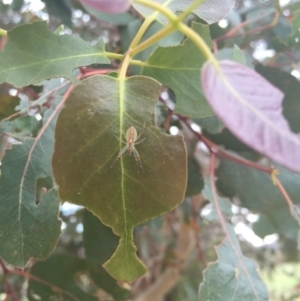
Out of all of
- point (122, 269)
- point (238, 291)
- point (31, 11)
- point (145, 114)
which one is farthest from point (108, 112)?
point (31, 11)

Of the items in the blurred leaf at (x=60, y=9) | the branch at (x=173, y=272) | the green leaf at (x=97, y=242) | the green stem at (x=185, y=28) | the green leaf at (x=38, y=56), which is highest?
the green stem at (x=185, y=28)

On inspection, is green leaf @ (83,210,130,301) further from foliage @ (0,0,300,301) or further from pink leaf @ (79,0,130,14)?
pink leaf @ (79,0,130,14)

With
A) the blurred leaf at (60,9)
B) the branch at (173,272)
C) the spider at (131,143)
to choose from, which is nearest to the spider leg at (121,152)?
the spider at (131,143)

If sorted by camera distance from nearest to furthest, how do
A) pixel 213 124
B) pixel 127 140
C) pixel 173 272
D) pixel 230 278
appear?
pixel 127 140 < pixel 230 278 < pixel 213 124 < pixel 173 272

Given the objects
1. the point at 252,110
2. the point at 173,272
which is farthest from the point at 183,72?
the point at 173,272

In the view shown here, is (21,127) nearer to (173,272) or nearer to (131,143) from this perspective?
(131,143)

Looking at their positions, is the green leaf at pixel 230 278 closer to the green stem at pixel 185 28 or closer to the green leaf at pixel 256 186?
the green leaf at pixel 256 186
